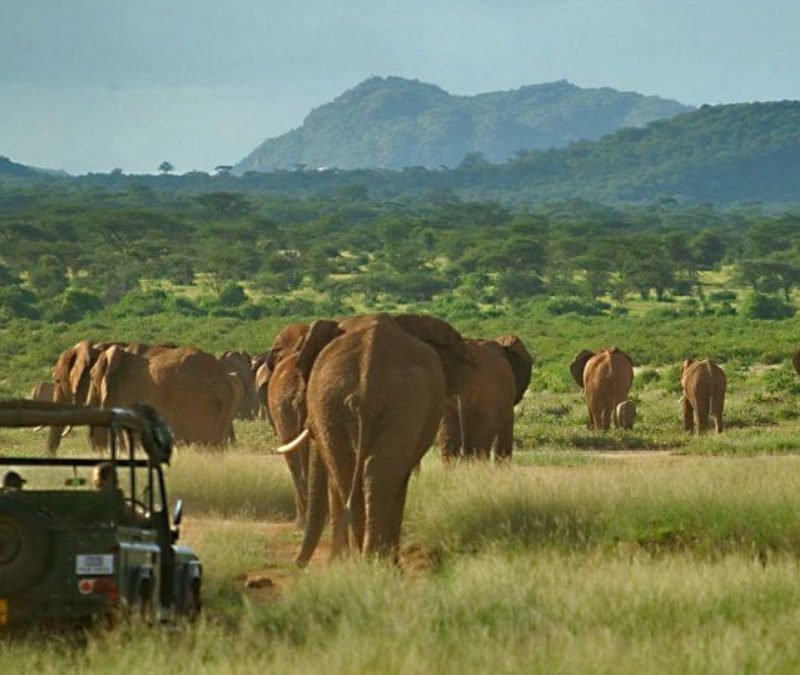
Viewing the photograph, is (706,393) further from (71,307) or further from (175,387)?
(71,307)

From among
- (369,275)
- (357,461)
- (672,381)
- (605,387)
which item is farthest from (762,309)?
(357,461)

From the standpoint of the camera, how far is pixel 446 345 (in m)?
14.7

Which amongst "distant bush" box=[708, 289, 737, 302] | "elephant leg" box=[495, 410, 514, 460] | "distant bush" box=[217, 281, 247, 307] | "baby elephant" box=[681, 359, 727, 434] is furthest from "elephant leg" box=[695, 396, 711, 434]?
"distant bush" box=[708, 289, 737, 302]

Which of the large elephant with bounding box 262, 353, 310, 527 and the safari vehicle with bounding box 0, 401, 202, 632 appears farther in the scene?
the large elephant with bounding box 262, 353, 310, 527

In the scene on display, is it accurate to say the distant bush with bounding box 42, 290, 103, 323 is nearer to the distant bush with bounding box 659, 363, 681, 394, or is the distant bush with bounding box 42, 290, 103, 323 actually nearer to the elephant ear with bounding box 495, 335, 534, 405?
the distant bush with bounding box 659, 363, 681, 394

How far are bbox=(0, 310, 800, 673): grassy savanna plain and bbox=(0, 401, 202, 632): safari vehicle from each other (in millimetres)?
189

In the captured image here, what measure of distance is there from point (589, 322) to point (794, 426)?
3899 centimetres

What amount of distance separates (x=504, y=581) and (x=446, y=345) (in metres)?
3.59

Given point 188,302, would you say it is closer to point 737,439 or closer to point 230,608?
point 737,439

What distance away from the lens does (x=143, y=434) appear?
34.9ft

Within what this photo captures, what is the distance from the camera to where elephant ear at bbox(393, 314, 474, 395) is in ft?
48.0

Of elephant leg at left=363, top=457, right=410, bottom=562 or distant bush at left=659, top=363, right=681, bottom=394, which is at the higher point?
elephant leg at left=363, top=457, right=410, bottom=562

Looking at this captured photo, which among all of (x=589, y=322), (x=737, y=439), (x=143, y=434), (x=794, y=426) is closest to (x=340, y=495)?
(x=143, y=434)

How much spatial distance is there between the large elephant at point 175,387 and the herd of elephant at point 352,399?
17 millimetres
